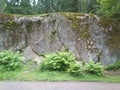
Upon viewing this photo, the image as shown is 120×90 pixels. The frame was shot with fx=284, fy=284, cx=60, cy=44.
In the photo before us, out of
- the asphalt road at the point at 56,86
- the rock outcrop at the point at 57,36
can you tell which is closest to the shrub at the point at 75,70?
the asphalt road at the point at 56,86

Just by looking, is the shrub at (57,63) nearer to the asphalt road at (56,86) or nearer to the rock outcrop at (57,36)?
the asphalt road at (56,86)

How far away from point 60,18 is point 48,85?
6130 mm

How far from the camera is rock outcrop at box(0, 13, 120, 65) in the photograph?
15.6 meters

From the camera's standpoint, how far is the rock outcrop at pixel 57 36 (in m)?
15.6

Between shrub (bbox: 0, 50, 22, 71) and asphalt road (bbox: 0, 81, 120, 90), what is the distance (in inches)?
81.6

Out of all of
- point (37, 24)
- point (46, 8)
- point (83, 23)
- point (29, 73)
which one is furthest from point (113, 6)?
point (46, 8)

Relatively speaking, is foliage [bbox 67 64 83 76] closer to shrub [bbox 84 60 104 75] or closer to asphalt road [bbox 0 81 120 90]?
shrub [bbox 84 60 104 75]

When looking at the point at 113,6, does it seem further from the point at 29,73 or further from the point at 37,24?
the point at 29,73

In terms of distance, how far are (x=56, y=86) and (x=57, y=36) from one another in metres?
5.77

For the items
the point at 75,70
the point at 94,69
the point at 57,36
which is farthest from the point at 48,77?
the point at 57,36

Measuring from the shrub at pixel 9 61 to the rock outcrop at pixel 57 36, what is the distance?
1.89 meters

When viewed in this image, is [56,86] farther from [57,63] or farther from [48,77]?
[57,63]

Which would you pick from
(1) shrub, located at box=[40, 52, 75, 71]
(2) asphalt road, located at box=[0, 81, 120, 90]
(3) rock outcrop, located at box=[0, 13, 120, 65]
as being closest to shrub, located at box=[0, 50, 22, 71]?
(1) shrub, located at box=[40, 52, 75, 71]

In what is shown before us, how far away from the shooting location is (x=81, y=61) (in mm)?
15320
